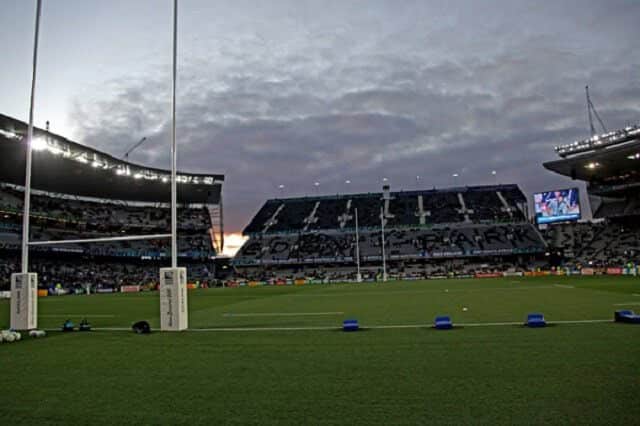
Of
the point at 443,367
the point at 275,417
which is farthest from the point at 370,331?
the point at 275,417

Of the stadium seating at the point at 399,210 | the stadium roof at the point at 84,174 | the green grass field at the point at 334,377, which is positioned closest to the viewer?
the green grass field at the point at 334,377

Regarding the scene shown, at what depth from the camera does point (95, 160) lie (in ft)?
150

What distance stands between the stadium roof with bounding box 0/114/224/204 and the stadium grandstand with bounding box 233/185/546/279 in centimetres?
1380

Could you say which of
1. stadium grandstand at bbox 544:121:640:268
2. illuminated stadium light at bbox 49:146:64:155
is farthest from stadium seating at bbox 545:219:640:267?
illuminated stadium light at bbox 49:146:64:155

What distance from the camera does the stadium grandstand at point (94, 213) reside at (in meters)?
44.5

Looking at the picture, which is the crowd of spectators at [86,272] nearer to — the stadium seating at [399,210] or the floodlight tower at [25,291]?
the stadium seating at [399,210]

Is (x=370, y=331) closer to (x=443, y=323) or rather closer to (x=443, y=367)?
(x=443, y=323)

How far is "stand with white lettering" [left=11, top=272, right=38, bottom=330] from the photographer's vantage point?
12766mm

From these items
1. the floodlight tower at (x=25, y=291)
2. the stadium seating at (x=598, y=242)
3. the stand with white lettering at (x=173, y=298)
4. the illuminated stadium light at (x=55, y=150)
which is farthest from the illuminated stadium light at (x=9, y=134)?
the stadium seating at (x=598, y=242)

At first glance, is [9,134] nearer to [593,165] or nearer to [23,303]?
[23,303]

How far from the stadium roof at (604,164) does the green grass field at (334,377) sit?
4714 cm

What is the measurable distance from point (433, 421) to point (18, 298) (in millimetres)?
12738

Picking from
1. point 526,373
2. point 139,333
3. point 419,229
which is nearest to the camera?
point 526,373

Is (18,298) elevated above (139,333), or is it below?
above
